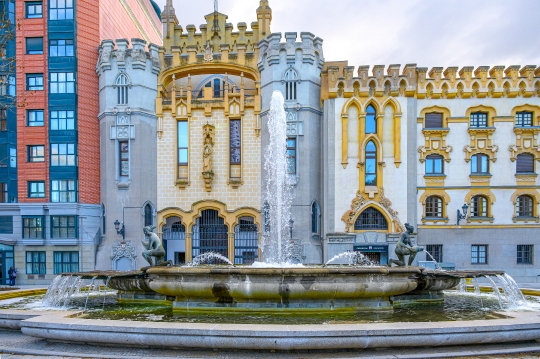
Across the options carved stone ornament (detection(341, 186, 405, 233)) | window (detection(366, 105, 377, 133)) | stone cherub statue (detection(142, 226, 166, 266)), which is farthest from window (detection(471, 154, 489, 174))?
stone cherub statue (detection(142, 226, 166, 266))

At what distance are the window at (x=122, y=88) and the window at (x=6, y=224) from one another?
11.6 m

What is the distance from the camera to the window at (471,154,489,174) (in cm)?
2892

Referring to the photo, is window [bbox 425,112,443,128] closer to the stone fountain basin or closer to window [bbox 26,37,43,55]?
the stone fountain basin

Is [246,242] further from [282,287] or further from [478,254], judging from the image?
[282,287]

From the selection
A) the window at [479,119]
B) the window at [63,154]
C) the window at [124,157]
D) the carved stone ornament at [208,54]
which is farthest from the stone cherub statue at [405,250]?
the window at [63,154]

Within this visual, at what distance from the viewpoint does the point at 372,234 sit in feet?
90.7

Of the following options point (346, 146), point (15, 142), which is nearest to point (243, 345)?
point (346, 146)

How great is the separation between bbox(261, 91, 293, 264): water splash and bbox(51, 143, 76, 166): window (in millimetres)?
13897

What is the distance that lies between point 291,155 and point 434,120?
10.4m

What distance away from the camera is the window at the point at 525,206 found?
28.8 meters

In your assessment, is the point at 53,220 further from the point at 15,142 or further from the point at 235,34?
the point at 235,34

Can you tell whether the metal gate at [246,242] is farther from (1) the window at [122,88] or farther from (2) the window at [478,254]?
(2) the window at [478,254]

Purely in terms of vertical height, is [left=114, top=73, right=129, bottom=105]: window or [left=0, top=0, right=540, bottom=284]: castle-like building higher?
[left=114, top=73, right=129, bottom=105]: window

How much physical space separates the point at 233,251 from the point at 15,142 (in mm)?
17743
